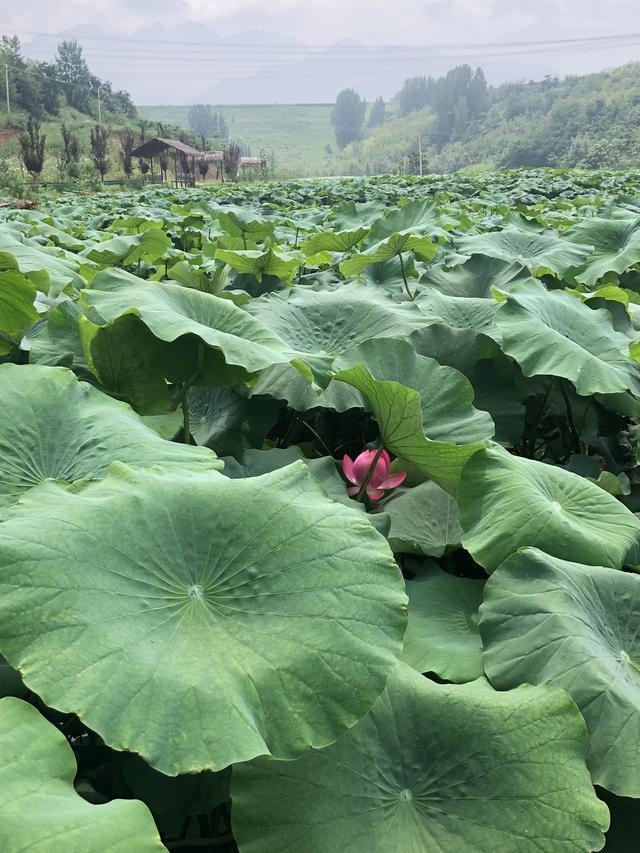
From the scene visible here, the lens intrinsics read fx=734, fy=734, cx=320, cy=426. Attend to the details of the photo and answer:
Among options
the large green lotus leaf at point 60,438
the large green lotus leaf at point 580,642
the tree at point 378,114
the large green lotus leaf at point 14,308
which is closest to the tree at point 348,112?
the tree at point 378,114

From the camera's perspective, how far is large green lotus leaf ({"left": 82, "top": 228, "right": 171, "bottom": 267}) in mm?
2154

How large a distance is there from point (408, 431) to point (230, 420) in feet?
1.13

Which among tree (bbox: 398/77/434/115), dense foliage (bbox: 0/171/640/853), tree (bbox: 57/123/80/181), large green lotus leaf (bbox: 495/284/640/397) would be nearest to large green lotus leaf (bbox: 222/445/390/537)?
dense foliage (bbox: 0/171/640/853)

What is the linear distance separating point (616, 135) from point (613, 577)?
49788 mm

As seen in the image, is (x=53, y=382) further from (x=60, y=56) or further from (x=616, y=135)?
(x=60, y=56)

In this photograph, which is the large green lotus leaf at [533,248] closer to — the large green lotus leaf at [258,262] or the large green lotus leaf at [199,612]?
the large green lotus leaf at [258,262]

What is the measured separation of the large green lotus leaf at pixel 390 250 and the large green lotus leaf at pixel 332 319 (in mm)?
446

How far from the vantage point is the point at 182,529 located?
2.44 ft

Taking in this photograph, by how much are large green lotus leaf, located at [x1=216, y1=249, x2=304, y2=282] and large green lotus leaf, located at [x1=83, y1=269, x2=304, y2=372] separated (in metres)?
0.58

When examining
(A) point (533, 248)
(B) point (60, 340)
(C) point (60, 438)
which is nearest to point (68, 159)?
(A) point (533, 248)

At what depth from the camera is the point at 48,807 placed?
0.47 meters

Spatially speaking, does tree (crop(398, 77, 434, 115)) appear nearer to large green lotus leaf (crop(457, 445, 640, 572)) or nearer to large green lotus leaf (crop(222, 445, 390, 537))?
large green lotus leaf (crop(222, 445, 390, 537))

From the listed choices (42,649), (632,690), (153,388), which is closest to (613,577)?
(632,690)

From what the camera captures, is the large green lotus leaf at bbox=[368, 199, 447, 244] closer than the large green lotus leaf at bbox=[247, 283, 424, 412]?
No
